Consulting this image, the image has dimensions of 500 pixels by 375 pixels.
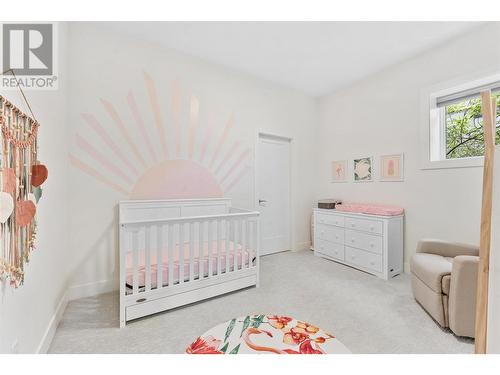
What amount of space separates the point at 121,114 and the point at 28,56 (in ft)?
2.95

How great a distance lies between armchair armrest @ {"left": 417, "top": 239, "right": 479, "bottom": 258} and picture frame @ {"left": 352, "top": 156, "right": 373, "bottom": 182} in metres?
1.22

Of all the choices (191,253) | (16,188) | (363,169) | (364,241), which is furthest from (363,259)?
(16,188)

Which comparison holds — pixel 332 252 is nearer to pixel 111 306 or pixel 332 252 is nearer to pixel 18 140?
pixel 111 306

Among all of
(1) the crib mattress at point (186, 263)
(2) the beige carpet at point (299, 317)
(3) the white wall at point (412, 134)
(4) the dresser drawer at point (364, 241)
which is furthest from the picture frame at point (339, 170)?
(1) the crib mattress at point (186, 263)

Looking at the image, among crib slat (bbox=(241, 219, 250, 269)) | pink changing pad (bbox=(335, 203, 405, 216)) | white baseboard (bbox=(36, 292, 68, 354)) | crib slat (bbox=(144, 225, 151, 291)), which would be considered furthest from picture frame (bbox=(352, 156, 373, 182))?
white baseboard (bbox=(36, 292, 68, 354))

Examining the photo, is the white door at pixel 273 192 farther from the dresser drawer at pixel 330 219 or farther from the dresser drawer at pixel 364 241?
the dresser drawer at pixel 364 241

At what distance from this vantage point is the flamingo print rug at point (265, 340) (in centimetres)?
103

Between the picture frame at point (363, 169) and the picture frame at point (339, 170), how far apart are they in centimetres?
15

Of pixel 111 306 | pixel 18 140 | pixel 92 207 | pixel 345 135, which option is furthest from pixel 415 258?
pixel 92 207

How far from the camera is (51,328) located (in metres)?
1.54

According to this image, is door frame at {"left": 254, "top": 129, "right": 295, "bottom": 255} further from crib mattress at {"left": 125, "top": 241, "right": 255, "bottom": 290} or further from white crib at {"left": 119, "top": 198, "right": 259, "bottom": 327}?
crib mattress at {"left": 125, "top": 241, "right": 255, "bottom": 290}

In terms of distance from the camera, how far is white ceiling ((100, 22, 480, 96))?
7.28 feet

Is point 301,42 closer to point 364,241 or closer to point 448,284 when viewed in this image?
point 364,241

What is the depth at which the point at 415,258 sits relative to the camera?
2018 mm
